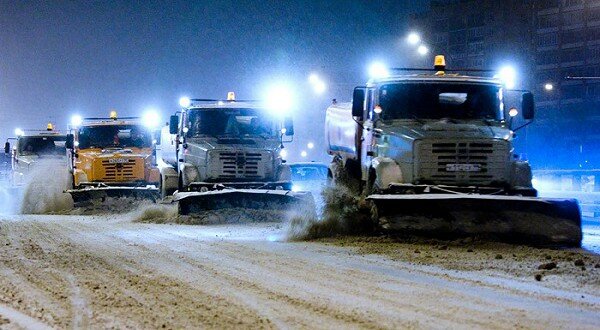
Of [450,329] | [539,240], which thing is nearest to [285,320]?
[450,329]

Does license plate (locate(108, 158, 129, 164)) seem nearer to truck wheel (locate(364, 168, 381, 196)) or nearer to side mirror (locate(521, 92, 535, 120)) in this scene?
truck wheel (locate(364, 168, 381, 196))

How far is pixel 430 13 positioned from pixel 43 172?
64.8 metres

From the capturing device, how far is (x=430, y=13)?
87625 mm

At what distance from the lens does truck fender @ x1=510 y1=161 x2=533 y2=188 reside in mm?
14305

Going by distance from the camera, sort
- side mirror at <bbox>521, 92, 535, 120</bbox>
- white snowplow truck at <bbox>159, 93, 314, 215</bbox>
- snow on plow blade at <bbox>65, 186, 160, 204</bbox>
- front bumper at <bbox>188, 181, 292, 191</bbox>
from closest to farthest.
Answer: side mirror at <bbox>521, 92, 535, 120</bbox> < front bumper at <bbox>188, 181, 292, 191</bbox> < white snowplow truck at <bbox>159, 93, 314, 215</bbox> < snow on plow blade at <bbox>65, 186, 160, 204</bbox>

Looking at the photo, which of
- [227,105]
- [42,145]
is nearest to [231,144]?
[227,105]

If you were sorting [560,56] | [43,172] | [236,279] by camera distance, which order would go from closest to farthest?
[236,279] → [43,172] → [560,56]

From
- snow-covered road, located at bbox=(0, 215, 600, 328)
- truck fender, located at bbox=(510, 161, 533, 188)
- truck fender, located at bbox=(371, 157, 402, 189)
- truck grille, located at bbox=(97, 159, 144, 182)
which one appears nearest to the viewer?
snow-covered road, located at bbox=(0, 215, 600, 328)

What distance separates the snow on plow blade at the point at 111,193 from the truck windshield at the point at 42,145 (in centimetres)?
539

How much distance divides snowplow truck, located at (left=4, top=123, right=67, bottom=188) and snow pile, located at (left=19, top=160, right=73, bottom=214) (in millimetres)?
1754

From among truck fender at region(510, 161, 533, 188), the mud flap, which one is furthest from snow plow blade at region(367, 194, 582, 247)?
the mud flap

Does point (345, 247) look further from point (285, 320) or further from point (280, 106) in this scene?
point (280, 106)

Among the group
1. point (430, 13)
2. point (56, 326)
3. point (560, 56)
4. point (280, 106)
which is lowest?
point (56, 326)

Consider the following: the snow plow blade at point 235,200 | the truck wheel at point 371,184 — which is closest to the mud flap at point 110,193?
the snow plow blade at point 235,200
